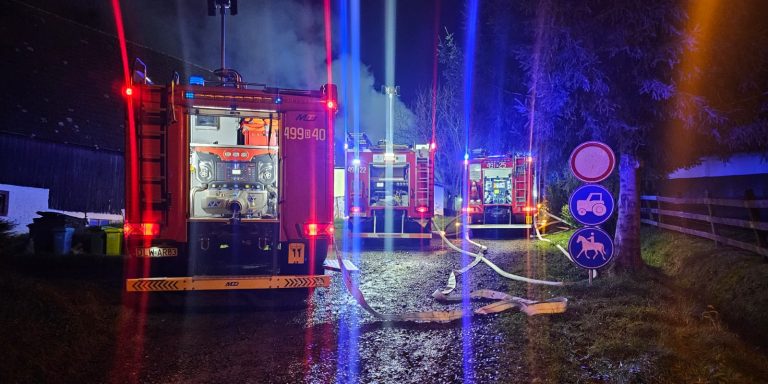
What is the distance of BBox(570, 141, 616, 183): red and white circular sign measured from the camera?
6723 mm

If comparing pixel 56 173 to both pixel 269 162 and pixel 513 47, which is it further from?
pixel 513 47

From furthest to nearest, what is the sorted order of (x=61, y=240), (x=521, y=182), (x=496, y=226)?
(x=521, y=182) → (x=496, y=226) → (x=61, y=240)

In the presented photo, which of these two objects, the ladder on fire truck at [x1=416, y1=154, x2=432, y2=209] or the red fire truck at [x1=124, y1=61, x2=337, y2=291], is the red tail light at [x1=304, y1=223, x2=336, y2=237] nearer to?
the red fire truck at [x1=124, y1=61, x2=337, y2=291]

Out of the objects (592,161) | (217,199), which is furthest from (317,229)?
(592,161)

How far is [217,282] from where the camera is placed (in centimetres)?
681

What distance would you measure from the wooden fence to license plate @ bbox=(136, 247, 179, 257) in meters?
8.16

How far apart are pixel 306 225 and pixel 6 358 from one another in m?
3.75

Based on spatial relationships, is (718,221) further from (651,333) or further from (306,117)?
(306,117)

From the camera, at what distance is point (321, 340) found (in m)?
5.79

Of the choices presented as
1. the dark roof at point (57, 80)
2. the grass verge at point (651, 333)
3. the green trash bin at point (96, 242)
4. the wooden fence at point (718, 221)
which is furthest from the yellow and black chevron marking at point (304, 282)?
the dark roof at point (57, 80)

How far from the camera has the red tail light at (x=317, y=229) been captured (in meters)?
7.46

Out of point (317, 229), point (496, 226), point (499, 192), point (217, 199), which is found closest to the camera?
point (317, 229)

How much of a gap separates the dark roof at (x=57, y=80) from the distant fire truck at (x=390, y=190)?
11.5 metres

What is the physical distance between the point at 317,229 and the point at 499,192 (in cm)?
1337
